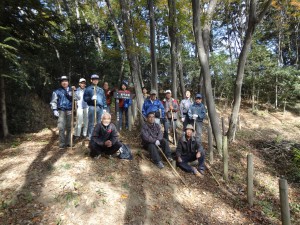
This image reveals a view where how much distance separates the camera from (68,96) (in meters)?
7.46

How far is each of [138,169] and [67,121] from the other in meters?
2.63

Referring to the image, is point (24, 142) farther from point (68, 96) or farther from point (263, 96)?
point (263, 96)

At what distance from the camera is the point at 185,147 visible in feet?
25.3

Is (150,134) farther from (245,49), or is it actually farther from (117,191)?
(245,49)

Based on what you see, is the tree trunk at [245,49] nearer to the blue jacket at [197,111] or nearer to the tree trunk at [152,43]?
the blue jacket at [197,111]

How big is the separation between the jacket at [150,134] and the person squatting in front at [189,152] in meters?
0.72

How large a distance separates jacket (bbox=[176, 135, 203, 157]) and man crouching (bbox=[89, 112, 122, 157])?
1898 millimetres

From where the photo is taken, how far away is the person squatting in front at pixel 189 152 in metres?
7.55

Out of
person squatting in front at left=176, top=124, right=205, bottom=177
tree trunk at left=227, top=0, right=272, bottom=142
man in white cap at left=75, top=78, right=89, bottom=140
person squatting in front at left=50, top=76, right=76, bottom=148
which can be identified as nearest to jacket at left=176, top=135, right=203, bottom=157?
person squatting in front at left=176, top=124, right=205, bottom=177

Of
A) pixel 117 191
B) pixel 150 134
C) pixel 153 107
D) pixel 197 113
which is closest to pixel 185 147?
pixel 150 134

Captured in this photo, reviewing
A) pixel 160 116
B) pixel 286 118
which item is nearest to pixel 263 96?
pixel 286 118

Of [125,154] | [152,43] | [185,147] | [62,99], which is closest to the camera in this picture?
[125,154]

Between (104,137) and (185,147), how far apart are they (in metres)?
2.53

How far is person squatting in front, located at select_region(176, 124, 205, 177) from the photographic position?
755 cm
